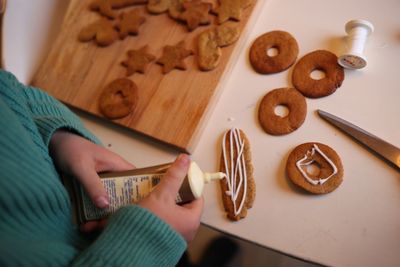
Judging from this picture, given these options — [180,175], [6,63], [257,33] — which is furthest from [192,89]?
[6,63]

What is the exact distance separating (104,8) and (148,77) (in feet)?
0.83

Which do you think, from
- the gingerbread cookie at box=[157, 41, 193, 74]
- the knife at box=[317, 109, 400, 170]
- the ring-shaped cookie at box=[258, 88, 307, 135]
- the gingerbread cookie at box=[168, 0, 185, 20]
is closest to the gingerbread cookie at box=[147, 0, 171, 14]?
the gingerbread cookie at box=[168, 0, 185, 20]

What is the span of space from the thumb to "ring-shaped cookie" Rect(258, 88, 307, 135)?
26 cm

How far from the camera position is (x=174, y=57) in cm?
79

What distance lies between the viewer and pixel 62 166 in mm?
559

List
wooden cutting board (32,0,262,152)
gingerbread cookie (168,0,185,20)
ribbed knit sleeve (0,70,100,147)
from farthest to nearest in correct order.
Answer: gingerbread cookie (168,0,185,20) → wooden cutting board (32,0,262,152) → ribbed knit sleeve (0,70,100,147)

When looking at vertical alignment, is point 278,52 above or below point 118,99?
above

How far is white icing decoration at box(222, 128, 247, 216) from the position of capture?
2.12ft

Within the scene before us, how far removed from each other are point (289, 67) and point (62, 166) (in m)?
0.47

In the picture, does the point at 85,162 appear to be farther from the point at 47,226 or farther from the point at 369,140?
the point at 369,140

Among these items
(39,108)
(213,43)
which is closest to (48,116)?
(39,108)

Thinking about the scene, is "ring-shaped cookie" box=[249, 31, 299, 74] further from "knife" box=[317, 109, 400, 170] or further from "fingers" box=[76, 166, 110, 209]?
"fingers" box=[76, 166, 110, 209]

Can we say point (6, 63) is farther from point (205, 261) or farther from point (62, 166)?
point (205, 261)

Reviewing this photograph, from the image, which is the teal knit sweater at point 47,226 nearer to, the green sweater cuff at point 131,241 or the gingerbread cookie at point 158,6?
the green sweater cuff at point 131,241
